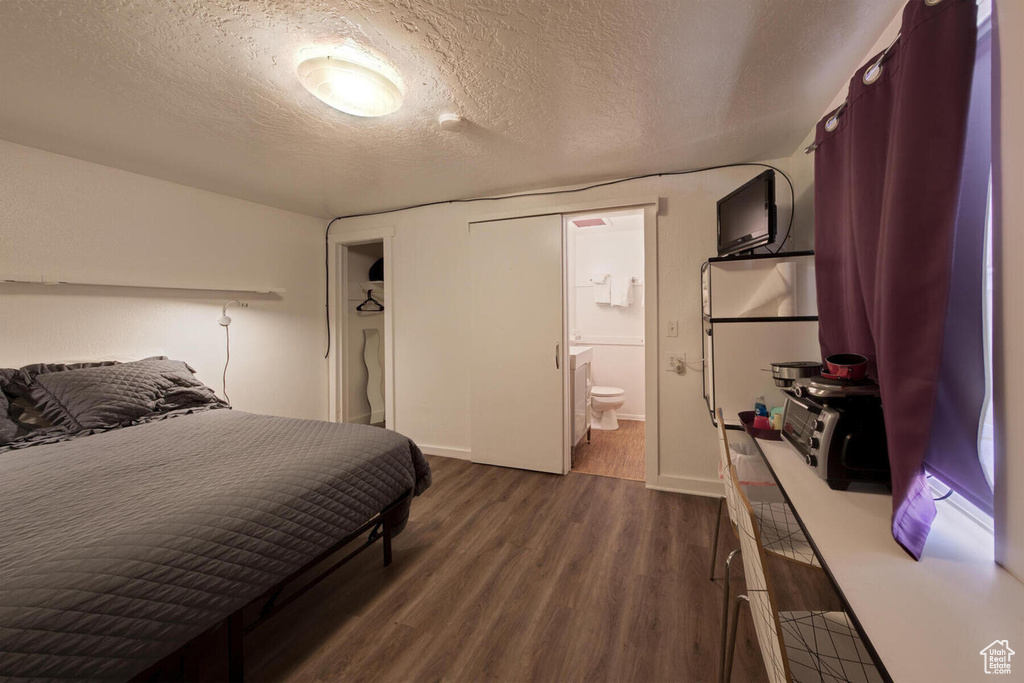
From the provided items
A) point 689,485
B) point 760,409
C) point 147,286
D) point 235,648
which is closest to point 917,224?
point 760,409

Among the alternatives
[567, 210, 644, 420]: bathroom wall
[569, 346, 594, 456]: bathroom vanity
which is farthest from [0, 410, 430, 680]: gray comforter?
[567, 210, 644, 420]: bathroom wall

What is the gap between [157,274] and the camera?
2693 millimetres

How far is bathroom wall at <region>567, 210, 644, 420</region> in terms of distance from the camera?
184 inches

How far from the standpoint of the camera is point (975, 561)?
34.9 inches

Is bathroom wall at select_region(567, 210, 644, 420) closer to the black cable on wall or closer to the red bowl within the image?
the black cable on wall

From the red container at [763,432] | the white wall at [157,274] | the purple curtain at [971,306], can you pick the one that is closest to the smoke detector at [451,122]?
the purple curtain at [971,306]

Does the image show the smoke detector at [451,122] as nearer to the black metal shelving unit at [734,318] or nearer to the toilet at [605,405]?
the black metal shelving unit at [734,318]

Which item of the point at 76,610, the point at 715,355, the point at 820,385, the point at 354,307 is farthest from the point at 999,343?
the point at 354,307

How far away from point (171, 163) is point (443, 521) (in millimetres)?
2838

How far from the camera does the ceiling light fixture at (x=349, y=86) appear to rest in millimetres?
1510

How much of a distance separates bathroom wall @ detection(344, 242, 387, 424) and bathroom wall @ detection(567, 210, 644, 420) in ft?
7.81

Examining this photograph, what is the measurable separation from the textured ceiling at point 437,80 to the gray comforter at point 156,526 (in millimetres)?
1566

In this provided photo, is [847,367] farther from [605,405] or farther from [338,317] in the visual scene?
[338,317]

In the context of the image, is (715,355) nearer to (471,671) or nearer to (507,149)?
(507,149)
